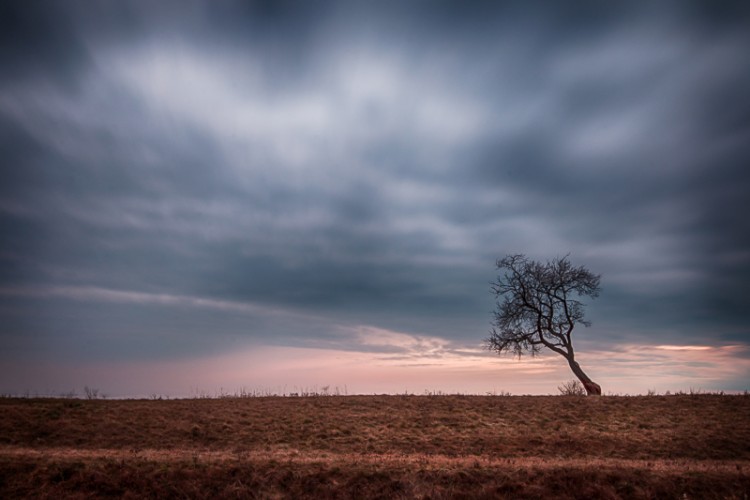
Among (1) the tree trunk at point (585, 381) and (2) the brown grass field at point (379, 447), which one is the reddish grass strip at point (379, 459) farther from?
(1) the tree trunk at point (585, 381)

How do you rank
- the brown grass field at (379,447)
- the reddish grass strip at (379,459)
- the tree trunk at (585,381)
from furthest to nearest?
the tree trunk at (585,381)
the reddish grass strip at (379,459)
the brown grass field at (379,447)

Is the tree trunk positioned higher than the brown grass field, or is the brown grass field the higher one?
the tree trunk

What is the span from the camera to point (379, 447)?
23.0 meters

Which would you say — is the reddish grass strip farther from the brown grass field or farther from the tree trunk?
the tree trunk

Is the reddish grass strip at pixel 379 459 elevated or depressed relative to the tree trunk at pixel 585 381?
depressed

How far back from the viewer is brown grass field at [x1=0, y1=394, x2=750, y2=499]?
1700 centimetres

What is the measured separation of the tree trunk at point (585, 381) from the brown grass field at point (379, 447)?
5.54 m

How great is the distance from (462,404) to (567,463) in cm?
1210

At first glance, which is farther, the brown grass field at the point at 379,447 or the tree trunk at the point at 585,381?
the tree trunk at the point at 585,381

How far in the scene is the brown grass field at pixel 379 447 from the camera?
17000 mm

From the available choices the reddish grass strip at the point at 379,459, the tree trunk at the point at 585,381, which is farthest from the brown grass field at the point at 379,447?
the tree trunk at the point at 585,381

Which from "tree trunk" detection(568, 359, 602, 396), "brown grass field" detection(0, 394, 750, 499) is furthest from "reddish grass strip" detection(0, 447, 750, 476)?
"tree trunk" detection(568, 359, 602, 396)

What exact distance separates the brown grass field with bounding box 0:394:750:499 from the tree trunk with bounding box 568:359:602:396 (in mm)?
5541

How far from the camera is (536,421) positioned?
27.1 metres
